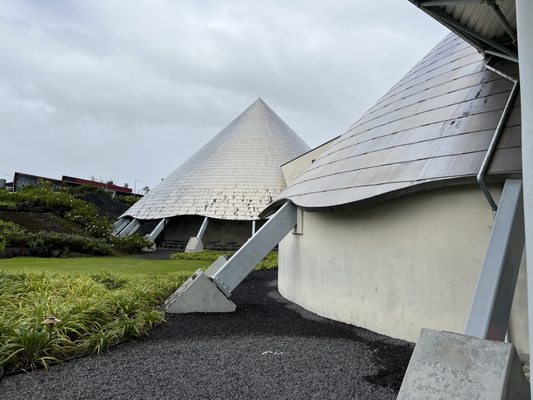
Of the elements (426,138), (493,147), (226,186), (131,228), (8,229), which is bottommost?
(8,229)

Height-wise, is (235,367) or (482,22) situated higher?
(482,22)

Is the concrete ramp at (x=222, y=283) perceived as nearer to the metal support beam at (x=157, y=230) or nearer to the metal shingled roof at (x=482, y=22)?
the metal shingled roof at (x=482, y=22)

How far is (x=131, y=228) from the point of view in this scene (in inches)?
1132

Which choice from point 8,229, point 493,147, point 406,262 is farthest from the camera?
point 8,229

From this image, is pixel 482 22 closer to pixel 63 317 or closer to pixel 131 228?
pixel 63 317

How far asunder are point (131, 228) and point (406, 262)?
25564 millimetres

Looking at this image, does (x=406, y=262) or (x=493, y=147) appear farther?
(x=406, y=262)

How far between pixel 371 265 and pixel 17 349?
520 centimetres

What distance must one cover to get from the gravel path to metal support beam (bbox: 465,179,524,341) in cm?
142

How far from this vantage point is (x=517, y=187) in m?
A: 4.72

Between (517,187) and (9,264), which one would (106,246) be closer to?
(9,264)

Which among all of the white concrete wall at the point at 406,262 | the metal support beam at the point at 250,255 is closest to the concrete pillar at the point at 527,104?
the white concrete wall at the point at 406,262

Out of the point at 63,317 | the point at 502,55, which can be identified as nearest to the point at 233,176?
the point at 63,317

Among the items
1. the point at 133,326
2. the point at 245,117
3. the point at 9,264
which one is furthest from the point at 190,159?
the point at 133,326
